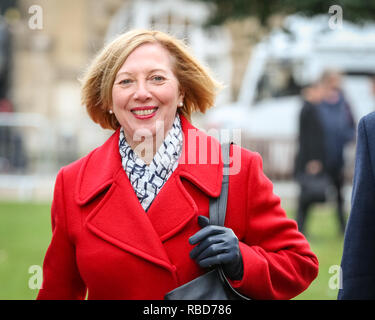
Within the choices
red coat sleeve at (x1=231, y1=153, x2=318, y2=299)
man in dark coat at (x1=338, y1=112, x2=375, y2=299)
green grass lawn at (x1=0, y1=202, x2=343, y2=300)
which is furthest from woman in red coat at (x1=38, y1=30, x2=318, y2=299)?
green grass lawn at (x1=0, y1=202, x2=343, y2=300)

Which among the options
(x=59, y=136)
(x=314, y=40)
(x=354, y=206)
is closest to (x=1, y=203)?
(x=59, y=136)

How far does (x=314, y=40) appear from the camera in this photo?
13.0 meters

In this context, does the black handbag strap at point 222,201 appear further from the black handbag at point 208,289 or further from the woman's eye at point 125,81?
the woman's eye at point 125,81

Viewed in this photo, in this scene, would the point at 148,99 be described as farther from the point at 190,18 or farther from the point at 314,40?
the point at 190,18

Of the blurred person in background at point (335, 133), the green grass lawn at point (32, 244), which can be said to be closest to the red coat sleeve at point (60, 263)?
the green grass lawn at point (32, 244)

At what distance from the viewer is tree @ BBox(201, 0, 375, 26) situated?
8617 mm

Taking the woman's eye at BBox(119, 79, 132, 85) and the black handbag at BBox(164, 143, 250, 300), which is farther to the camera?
the woman's eye at BBox(119, 79, 132, 85)

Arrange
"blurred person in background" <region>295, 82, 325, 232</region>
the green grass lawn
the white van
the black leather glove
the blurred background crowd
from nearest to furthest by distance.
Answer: the black leather glove
the green grass lawn
"blurred person in background" <region>295, 82, 325, 232</region>
the blurred background crowd
the white van

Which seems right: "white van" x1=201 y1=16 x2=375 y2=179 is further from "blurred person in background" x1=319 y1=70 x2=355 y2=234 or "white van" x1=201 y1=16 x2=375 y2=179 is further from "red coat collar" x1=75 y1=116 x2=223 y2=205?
"red coat collar" x1=75 y1=116 x2=223 y2=205

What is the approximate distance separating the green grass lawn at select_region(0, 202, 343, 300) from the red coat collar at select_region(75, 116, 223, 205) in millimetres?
3140

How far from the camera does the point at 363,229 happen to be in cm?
227

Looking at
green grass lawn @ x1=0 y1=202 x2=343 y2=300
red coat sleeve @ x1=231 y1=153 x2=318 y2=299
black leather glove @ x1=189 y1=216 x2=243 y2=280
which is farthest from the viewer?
green grass lawn @ x1=0 y1=202 x2=343 y2=300

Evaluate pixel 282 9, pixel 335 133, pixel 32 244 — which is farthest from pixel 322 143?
pixel 32 244

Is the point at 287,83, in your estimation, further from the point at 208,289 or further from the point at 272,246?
the point at 208,289
